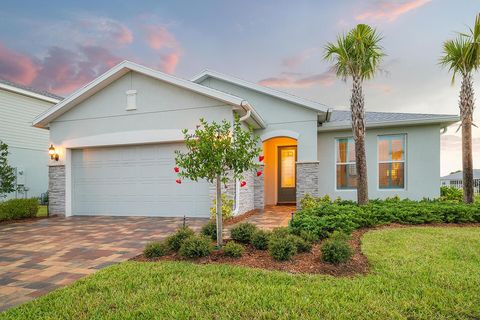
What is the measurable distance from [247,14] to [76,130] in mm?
7922

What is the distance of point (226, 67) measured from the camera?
554 inches

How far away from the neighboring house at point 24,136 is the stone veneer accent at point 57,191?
4936 mm

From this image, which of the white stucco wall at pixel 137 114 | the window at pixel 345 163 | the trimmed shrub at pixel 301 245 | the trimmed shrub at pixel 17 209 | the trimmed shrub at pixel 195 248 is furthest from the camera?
the window at pixel 345 163

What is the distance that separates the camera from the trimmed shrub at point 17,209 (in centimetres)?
943

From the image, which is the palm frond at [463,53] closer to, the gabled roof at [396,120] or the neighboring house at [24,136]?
the gabled roof at [396,120]

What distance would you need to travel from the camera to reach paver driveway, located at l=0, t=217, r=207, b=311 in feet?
12.8

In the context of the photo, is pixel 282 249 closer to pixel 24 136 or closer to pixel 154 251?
pixel 154 251

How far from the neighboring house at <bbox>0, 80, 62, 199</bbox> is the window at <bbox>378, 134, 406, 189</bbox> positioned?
16.4 metres

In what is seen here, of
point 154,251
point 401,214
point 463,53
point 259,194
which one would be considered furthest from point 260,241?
point 463,53

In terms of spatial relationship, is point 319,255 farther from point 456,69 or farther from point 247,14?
point 247,14

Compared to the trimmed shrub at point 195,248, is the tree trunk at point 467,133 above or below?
above

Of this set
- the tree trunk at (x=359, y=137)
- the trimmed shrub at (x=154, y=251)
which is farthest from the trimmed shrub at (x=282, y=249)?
the tree trunk at (x=359, y=137)

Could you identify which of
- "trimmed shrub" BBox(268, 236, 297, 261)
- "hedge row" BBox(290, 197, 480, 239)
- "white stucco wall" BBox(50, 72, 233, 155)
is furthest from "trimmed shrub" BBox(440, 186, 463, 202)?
"trimmed shrub" BBox(268, 236, 297, 261)

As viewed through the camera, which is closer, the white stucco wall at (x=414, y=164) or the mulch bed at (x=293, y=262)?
the mulch bed at (x=293, y=262)
